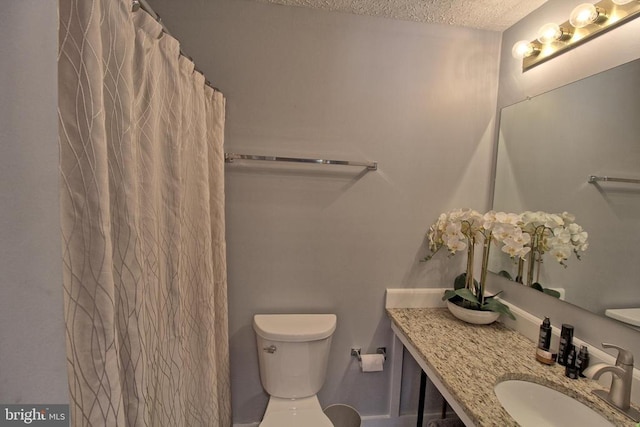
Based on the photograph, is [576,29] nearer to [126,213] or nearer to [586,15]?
[586,15]

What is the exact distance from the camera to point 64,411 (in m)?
0.37

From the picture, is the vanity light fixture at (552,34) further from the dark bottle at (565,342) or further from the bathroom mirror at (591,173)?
the dark bottle at (565,342)

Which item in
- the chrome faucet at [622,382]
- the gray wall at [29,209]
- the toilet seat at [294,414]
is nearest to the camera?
the gray wall at [29,209]

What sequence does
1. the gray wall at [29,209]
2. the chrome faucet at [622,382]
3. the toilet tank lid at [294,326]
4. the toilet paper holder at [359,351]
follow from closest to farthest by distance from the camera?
1. the gray wall at [29,209]
2. the chrome faucet at [622,382]
3. the toilet tank lid at [294,326]
4. the toilet paper holder at [359,351]

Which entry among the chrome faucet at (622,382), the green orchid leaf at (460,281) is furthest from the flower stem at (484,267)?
the chrome faucet at (622,382)

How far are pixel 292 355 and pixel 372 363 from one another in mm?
488

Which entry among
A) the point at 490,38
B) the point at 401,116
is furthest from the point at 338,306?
the point at 490,38

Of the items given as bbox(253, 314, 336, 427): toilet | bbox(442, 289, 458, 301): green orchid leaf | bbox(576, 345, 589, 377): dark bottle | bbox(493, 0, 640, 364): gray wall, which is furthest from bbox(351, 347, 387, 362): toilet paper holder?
bbox(576, 345, 589, 377): dark bottle

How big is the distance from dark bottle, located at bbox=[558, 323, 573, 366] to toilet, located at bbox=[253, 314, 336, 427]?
3.15 feet

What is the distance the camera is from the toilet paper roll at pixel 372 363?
4.83 feet

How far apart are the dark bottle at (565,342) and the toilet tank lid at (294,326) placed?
37.5 inches

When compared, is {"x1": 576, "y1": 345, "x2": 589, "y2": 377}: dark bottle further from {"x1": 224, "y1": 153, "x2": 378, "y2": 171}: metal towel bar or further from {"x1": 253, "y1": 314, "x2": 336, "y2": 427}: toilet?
{"x1": 224, "y1": 153, "x2": 378, "y2": 171}: metal towel bar

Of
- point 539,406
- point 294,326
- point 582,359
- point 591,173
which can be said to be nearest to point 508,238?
point 591,173

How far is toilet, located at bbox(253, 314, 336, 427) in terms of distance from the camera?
4.25 feet
